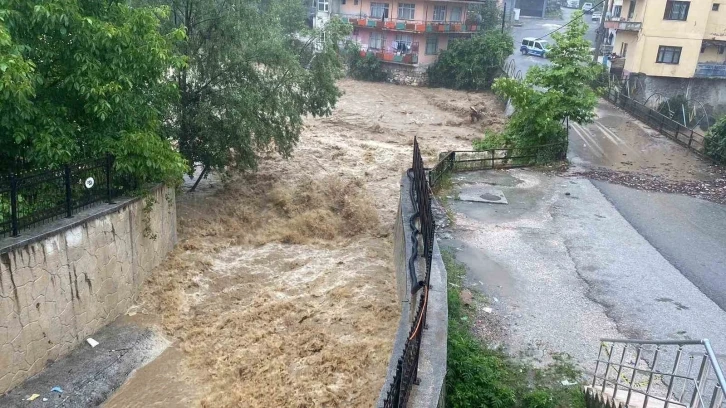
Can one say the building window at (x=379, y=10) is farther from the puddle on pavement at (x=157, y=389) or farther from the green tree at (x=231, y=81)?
the puddle on pavement at (x=157, y=389)

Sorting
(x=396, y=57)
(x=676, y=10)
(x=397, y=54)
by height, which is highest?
(x=676, y=10)

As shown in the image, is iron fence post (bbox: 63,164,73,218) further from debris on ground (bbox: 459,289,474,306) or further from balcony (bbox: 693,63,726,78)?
balcony (bbox: 693,63,726,78)

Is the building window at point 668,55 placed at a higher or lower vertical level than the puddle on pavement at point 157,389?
higher

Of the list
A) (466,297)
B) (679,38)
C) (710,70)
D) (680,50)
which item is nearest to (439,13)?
(679,38)


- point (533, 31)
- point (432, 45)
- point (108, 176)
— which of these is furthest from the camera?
point (533, 31)

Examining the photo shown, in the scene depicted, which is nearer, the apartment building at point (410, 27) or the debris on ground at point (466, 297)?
the debris on ground at point (466, 297)

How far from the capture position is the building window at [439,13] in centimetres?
4605

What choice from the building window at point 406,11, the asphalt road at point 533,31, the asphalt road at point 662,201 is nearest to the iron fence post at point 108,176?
the asphalt road at point 662,201

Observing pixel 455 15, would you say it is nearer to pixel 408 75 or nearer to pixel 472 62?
pixel 472 62

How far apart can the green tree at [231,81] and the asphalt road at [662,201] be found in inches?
420

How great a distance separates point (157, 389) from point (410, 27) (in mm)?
39912

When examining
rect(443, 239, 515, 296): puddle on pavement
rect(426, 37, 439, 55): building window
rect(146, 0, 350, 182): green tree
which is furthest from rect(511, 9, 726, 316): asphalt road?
rect(426, 37, 439, 55): building window

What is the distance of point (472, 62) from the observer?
4384 centimetres

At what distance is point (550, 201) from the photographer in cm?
1716
